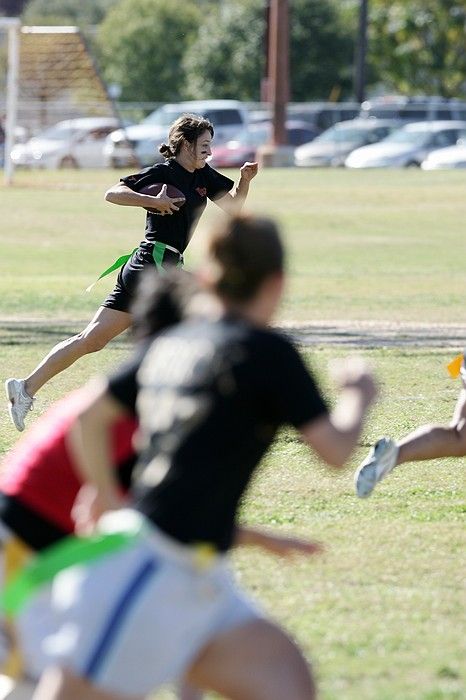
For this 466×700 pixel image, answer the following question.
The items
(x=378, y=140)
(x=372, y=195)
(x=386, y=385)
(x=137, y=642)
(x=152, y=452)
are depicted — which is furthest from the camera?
(x=378, y=140)

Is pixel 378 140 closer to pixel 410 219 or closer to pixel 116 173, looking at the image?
pixel 116 173

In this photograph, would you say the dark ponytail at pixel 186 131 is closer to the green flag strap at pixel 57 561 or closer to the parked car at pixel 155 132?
the green flag strap at pixel 57 561

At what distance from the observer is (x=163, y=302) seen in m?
3.52

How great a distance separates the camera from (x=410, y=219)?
28.8m

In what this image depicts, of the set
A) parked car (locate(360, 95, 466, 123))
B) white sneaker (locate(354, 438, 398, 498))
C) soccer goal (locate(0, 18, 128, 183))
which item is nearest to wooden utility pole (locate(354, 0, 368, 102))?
parked car (locate(360, 95, 466, 123))

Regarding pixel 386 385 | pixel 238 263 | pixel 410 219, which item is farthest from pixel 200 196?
pixel 410 219

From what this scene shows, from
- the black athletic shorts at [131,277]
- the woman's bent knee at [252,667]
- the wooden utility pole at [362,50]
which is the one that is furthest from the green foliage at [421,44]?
the woman's bent knee at [252,667]

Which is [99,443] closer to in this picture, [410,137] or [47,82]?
[47,82]

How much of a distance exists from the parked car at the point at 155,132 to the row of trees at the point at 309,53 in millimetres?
17983

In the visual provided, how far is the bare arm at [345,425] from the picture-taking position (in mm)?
3371

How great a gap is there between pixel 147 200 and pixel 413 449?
118 inches

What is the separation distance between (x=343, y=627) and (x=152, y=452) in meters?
1.99

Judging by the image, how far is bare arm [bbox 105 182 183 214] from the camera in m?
8.62

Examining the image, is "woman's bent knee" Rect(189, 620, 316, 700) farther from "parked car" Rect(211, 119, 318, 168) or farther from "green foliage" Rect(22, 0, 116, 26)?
"green foliage" Rect(22, 0, 116, 26)
